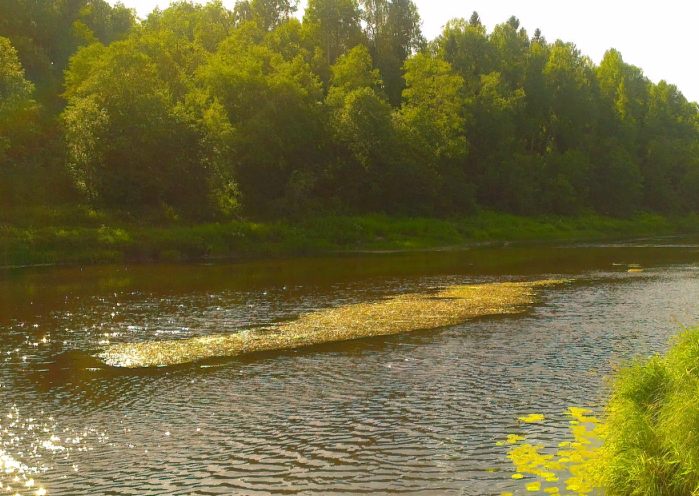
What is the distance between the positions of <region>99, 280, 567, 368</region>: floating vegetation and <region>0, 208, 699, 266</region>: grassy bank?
30.6m

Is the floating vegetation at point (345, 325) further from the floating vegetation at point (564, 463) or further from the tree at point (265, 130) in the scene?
the tree at point (265, 130)

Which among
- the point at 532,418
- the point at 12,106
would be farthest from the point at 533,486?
the point at 12,106

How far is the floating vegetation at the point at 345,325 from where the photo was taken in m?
21.7

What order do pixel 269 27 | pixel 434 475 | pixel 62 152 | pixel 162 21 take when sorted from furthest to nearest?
1. pixel 269 27
2. pixel 162 21
3. pixel 62 152
4. pixel 434 475

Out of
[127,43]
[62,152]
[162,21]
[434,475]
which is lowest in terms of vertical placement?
[434,475]

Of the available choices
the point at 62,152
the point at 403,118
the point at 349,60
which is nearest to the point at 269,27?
the point at 349,60

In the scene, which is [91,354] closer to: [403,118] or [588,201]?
[403,118]

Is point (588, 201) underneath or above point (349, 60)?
underneath

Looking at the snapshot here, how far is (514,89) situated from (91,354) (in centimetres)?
10684

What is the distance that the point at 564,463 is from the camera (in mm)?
11859

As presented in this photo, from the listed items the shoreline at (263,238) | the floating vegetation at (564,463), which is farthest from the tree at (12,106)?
the floating vegetation at (564,463)

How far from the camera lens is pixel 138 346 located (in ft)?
74.9

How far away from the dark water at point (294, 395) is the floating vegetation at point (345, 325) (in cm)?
102

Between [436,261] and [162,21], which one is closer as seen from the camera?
[436,261]
